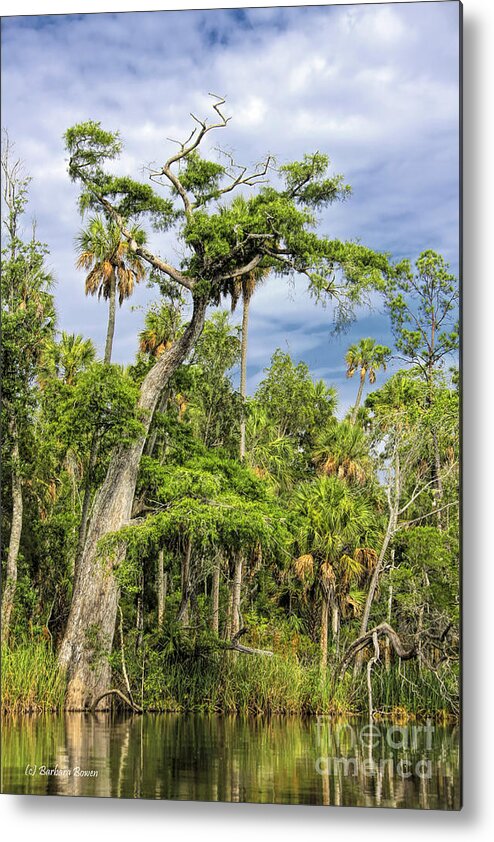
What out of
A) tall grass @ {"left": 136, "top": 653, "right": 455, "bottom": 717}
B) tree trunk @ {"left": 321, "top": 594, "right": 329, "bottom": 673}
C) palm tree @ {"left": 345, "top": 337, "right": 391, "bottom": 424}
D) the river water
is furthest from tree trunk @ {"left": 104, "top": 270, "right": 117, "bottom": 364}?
the river water

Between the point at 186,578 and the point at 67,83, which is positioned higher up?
the point at 67,83

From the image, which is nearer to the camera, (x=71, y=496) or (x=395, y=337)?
(x=395, y=337)

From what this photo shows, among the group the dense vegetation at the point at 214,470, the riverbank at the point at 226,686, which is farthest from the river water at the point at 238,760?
the dense vegetation at the point at 214,470

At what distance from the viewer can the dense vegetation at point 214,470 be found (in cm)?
761

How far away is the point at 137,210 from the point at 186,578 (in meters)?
2.62

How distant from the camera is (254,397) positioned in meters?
8.50

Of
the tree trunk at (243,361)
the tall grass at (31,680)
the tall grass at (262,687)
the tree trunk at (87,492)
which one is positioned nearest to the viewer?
the tall grass at (262,687)

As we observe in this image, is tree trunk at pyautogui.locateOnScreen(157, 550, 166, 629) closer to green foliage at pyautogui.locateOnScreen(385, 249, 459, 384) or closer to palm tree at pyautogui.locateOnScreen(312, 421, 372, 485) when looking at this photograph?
palm tree at pyautogui.locateOnScreen(312, 421, 372, 485)

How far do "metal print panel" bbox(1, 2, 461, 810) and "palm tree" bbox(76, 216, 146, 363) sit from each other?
0.07 ft

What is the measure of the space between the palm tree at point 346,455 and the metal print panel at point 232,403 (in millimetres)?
22

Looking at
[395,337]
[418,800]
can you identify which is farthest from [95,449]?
[418,800]

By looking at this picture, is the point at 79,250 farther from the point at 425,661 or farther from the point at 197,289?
the point at 425,661

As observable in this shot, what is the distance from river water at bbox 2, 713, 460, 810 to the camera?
6.56 m

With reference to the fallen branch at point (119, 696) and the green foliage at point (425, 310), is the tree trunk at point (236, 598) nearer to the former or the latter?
the fallen branch at point (119, 696)
